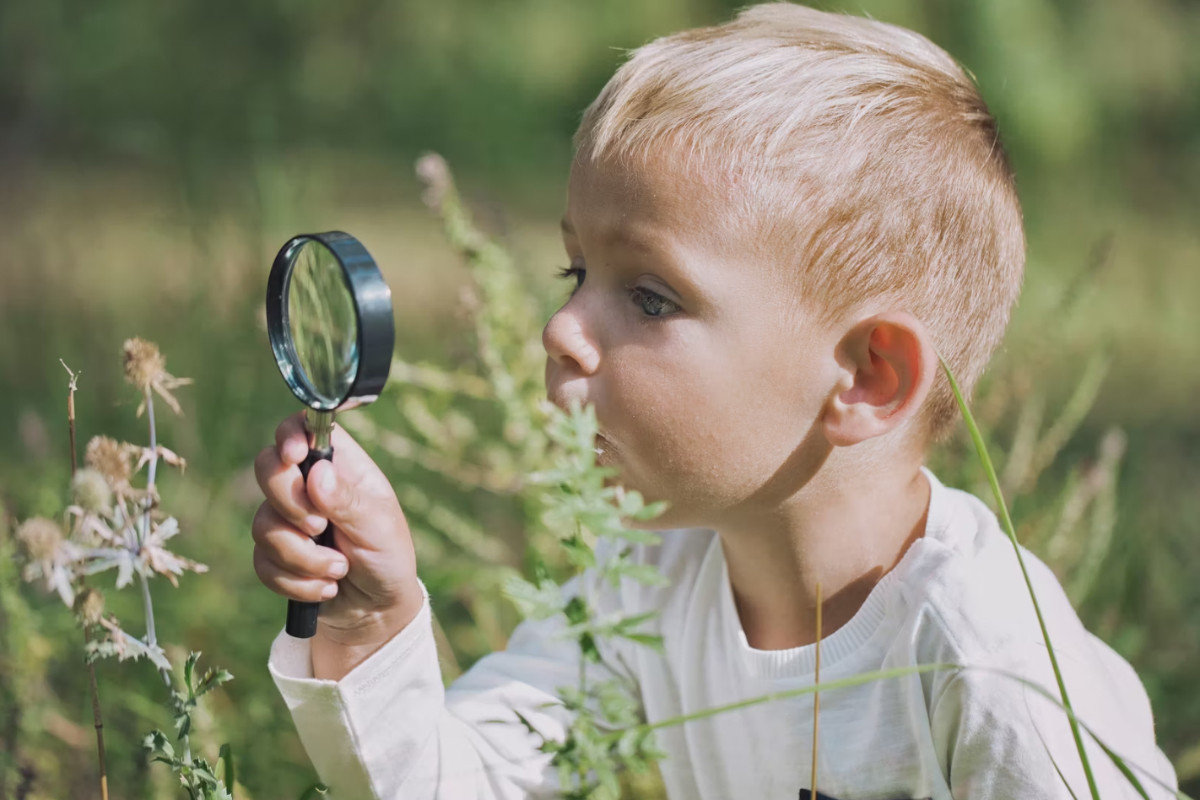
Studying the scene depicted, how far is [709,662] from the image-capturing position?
1.51 meters

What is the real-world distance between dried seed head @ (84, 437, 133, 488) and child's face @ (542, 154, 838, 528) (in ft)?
1.52

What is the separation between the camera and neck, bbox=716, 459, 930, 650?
4.59 ft

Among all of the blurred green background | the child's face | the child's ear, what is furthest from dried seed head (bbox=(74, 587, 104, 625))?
the child's ear

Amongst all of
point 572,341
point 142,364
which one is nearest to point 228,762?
point 142,364

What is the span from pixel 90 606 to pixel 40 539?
0.26 ft

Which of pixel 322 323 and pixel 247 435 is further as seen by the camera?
pixel 247 435

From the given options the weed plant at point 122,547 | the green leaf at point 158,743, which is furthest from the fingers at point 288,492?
the green leaf at point 158,743

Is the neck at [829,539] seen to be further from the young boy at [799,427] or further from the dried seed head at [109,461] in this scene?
the dried seed head at [109,461]

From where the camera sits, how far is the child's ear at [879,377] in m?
1.33

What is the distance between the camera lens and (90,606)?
101cm

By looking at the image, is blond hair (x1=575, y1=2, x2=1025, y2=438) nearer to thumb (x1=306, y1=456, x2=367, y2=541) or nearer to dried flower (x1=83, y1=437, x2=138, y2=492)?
thumb (x1=306, y1=456, x2=367, y2=541)

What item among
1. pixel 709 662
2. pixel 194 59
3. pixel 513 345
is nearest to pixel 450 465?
pixel 513 345

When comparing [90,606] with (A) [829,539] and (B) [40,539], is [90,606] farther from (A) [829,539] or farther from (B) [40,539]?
(A) [829,539]

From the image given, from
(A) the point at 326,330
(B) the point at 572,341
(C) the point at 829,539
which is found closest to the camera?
(A) the point at 326,330
